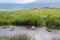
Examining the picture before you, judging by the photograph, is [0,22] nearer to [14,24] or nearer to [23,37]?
[14,24]

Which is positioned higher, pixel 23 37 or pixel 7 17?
pixel 23 37

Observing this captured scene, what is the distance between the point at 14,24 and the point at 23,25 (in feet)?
2.76

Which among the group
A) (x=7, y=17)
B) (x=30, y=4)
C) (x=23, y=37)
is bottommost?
(x=30, y=4)

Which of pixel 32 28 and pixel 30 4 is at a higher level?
pixel 32 28

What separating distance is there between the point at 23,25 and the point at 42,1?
17.1m

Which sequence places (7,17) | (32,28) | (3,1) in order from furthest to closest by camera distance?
(3,1), (7,17), (32,28)

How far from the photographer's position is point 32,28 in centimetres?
1733

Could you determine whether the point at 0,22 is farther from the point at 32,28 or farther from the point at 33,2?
the point at 33,2

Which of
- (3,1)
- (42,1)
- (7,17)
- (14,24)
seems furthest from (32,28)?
(42,1)

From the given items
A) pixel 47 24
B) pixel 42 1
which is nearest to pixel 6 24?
pixel 47 24

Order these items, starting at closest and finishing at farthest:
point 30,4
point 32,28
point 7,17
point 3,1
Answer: point 32,28 < point 7,17 < point 3,1 < point 30,4

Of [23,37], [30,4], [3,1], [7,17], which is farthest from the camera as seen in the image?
[30,4]

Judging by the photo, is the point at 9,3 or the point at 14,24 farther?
the point at 9,3

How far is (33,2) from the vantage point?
34.5 m
